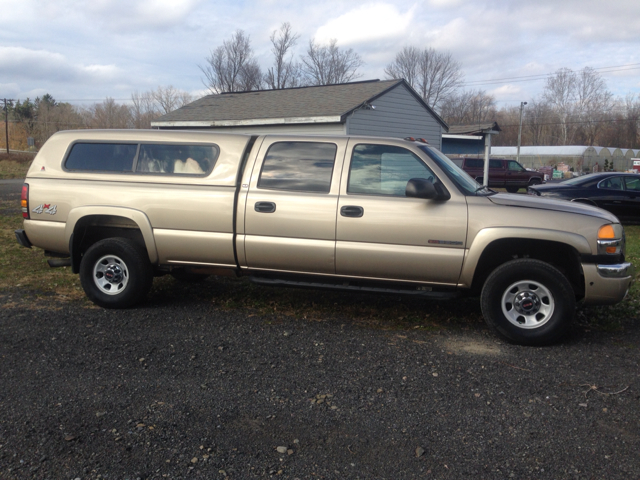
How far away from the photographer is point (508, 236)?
15.5 feet

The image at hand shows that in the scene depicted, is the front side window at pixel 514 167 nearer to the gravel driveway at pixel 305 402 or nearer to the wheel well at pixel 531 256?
the gravel driveway at pixel 305 402

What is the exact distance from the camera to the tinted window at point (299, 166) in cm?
528

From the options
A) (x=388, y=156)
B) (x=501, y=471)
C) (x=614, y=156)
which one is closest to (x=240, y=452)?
(x=501, y=471)

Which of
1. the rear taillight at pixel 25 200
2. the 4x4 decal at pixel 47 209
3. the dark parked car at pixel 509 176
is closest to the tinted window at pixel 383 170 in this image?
the 4x4 decal at pixel 47 209

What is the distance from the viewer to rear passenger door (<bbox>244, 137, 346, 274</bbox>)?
514cm

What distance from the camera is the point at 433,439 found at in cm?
321

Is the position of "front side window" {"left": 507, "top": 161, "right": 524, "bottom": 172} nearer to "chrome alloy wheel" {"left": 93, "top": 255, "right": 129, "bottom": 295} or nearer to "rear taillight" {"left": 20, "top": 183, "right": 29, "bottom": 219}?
"chrome alloy wheel" {"left": 93, "top": 255, "right": 129, "bottom": 295}

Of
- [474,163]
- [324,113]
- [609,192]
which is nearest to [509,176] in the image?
[474,163]

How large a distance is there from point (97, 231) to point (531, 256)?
15.1 feet

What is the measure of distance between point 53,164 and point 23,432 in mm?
3504

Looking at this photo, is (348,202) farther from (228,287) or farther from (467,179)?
(228,287)

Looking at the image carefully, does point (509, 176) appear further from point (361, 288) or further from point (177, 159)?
point (177, 159)

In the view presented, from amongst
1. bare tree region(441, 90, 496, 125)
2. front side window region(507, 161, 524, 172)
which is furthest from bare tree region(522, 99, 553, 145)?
front side window region(507, 161, 524, 172)

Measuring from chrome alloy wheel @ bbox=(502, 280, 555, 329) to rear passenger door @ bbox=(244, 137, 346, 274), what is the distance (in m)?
1.66
